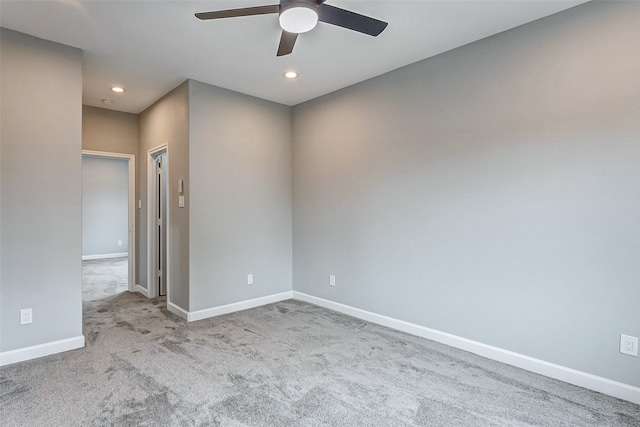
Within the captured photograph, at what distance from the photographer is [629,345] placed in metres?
2.23

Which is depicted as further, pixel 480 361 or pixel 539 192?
pixel 480 361

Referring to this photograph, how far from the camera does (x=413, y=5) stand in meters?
2.43

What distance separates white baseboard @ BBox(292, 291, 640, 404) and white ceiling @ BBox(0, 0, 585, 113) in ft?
8.74

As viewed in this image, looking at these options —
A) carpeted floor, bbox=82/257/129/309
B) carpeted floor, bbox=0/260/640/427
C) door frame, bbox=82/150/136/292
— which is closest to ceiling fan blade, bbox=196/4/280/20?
carpeted floor, bbox=0/260/640/427

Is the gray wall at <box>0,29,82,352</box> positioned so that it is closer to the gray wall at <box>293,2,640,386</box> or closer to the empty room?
the empty room

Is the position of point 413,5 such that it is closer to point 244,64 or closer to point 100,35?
point 244,64

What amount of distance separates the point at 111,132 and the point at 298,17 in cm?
400

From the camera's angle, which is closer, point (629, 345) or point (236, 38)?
point (629, 345)

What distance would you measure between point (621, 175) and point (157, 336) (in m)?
4.13

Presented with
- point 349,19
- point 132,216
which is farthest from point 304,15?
point 132,216

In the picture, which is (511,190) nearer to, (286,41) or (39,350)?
(286,41)

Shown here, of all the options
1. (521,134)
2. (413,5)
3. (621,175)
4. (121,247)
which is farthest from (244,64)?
(121,247)

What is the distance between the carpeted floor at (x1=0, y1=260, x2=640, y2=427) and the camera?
2043 millimetres

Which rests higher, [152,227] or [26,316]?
[152,227]
